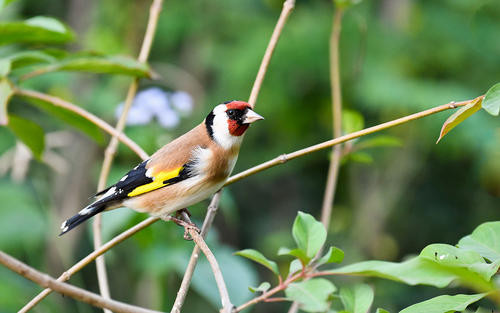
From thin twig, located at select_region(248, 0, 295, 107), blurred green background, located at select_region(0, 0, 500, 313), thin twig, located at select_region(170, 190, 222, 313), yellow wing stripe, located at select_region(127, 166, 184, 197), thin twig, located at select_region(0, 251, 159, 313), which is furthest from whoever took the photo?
blurred green background, located at select_region(0, 0, 500, 313)

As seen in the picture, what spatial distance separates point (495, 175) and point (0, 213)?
3476 mm

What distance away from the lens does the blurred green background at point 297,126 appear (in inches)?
179

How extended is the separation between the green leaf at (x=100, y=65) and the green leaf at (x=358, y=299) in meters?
1.33

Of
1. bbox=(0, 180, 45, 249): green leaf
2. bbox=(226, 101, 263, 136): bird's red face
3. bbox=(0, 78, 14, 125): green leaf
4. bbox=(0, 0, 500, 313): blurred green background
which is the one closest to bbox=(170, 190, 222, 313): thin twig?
bbox=(226, 101, 263, 136): bird's red face

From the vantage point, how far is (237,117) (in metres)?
2.48

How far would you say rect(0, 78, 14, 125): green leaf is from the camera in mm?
1941

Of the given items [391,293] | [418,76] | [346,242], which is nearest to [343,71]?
[418,76]

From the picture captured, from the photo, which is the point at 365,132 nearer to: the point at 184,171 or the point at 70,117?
the point at 184,171

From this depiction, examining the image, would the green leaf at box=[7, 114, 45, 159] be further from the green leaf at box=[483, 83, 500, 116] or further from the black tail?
the green leaf at box=[483, 83, 500, 116]

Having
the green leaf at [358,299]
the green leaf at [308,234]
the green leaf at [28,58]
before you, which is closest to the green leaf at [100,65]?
the green leaf at [28,58]

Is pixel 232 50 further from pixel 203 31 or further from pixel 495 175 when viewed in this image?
pixel 495 175

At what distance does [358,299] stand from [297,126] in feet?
13.4

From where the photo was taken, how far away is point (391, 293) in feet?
16.3

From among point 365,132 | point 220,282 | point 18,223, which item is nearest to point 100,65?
point 365,132
